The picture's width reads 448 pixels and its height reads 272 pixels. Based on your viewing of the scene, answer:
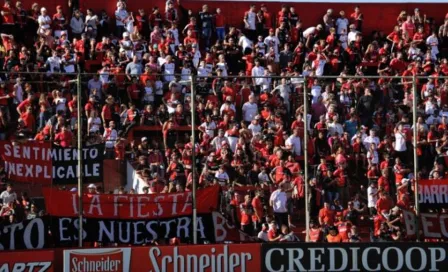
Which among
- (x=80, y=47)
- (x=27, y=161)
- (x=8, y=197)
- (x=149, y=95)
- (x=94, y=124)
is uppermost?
(x=80, y=47)

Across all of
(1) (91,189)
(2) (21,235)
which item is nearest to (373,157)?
(1) (91,189)

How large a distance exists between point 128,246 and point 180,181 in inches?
79.4

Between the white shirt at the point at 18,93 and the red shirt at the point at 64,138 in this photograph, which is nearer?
the red shirt at the point at 64,138

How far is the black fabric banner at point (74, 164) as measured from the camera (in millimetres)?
24703

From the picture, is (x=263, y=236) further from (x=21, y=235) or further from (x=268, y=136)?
(x=21, y=235)

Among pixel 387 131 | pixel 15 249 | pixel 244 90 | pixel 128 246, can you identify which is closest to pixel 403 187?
pixel 387 131

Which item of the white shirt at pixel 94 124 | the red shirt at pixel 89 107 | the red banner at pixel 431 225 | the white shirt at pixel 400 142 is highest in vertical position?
the red shirt at pixel 89 107

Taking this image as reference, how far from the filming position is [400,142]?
27.5m

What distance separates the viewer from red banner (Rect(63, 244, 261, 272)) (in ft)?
81.1

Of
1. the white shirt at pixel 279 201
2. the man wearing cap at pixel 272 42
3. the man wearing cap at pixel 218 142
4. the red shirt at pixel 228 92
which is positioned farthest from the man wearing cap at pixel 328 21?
the white shirt at pixel 279 201

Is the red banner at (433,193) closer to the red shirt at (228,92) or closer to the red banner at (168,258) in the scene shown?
the red banner at (168,258)

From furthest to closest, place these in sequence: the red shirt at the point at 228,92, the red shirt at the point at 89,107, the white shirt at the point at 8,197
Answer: the red shirt at the point at 228,92, the red shirt at the point at 89,107, the white shirt at the point at 8,197

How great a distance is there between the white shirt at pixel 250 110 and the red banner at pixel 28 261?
567 centimetres

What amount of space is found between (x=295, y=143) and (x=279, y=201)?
4.28 feet
